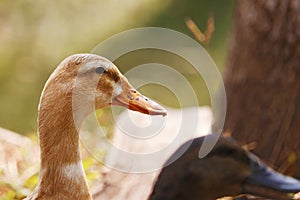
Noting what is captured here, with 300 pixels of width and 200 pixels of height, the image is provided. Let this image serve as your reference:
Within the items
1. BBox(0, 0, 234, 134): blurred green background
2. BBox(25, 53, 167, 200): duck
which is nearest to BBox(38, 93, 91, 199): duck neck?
BBox(25, 53, 167, 200): duck

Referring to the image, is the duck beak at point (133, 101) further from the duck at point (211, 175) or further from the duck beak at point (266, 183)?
the duck beak at point (266, 183)

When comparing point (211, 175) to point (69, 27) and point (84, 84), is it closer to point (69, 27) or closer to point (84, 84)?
point (84, 84)

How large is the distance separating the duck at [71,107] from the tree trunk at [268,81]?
1.29m

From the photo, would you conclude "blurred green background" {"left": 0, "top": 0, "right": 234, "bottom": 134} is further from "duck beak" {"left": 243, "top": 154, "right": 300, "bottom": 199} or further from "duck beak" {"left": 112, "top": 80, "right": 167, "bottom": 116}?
"duck beak" {"left": 112, "top": 80, "right": 167, "bottom": 116}

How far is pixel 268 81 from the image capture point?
126 inches

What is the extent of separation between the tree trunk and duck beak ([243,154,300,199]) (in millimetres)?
571

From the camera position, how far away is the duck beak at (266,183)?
235cm

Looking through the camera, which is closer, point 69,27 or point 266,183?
point 266,183

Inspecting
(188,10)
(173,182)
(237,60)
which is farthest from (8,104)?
(173,182)

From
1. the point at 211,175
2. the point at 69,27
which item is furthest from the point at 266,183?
the point at 69,27

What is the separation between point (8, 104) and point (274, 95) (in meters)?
2.37

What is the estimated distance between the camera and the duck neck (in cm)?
183

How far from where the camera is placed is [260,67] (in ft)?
10.5

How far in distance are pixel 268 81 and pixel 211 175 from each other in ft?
3.30
